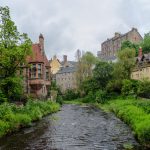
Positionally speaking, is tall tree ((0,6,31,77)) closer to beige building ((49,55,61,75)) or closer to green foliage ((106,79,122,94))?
green foliage ((106,79,122,94))

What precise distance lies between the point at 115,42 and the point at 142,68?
63.9 metres

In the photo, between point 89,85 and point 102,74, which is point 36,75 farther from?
point 89,85

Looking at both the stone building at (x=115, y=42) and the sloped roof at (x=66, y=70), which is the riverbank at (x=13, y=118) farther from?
the sloped roof at (x=66, y=70)

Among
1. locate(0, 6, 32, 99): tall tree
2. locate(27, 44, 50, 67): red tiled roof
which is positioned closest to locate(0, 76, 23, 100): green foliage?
locate(0, 6, 32, 99): tall tree

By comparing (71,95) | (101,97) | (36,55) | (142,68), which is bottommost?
(101,97)

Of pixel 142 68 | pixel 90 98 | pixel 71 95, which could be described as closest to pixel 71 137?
pixel 142 68

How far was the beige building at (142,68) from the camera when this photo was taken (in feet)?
226

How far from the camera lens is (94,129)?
31781 mm

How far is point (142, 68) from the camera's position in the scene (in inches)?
2817

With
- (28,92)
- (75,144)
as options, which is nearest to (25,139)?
(75,144)

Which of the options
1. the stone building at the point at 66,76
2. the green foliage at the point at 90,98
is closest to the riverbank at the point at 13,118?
the green foliage at the point at 90,98

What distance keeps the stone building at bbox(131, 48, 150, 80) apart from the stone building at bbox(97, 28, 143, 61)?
37.4 meters

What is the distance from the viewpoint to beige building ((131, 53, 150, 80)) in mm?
69000

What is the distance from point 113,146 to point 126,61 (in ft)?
157
